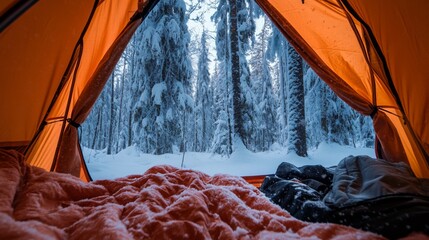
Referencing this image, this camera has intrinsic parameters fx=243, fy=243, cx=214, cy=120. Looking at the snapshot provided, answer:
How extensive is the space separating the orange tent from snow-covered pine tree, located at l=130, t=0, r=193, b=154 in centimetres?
432

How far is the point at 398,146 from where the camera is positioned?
2.20 meters

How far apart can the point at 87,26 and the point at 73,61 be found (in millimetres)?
415

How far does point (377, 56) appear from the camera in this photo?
2.24m

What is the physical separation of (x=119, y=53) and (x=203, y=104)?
1388cm

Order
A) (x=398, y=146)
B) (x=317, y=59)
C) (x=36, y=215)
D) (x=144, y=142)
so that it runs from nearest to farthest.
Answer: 1. (x=36, y=215)
2. (x=398, y=146)
3. (x=317, y=59)
4. (x=144, y=142)

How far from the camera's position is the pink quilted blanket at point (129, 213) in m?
1.06

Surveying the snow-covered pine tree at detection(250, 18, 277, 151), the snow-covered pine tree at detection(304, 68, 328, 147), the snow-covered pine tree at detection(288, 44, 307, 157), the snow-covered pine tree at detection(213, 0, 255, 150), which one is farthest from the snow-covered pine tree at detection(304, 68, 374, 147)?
the snow-covered pine tree at detection(250, 18, 277, 151)

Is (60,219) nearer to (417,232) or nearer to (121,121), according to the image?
(417,232)

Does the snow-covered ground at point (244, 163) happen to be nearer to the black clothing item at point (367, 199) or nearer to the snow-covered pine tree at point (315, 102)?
the snow-covered pine tree at point (315, 102)

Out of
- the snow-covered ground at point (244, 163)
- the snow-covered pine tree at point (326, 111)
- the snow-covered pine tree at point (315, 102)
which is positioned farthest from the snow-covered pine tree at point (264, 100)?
the snow-covered ground at point (244, 163)

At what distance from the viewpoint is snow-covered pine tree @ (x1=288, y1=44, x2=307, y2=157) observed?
5082 mm

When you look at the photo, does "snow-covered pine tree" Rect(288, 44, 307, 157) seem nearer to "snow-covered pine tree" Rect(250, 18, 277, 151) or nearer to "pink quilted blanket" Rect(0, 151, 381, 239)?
"pink quilted blanket" Rect(0, 151, 381, 239)

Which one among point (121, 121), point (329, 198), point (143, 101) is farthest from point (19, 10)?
point (121, 121)

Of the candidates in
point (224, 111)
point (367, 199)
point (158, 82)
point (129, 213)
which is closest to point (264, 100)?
point (224, 111)
